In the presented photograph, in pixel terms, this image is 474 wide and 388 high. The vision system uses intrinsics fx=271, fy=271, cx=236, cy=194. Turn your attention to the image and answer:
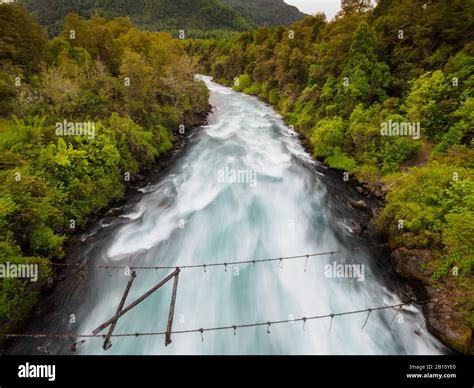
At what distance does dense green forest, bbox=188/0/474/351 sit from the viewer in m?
11.6

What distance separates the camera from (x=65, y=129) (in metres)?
16.2

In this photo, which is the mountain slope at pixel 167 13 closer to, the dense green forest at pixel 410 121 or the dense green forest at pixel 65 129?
the dense green forest at pixel 65 129

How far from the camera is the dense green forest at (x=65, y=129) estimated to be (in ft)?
34.7

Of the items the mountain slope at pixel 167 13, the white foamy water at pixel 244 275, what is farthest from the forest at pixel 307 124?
the mountain slope at pixel 167 13

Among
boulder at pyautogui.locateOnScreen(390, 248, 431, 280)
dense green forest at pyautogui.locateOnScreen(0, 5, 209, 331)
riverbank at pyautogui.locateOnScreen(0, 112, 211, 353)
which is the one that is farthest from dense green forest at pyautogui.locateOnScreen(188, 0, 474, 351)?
dense green forest at pyautogui.locateOnScreen(0, 5, 209, 331)

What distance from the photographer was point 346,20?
91.1 feet

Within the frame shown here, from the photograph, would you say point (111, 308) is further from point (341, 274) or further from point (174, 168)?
point (174, 168)

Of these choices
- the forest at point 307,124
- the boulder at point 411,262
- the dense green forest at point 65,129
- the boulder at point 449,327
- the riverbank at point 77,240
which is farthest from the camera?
the boulder at point 411,262

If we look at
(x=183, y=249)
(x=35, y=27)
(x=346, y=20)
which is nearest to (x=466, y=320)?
(x=183, y=249)

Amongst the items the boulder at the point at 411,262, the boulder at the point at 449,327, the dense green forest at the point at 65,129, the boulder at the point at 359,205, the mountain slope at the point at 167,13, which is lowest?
the boulder at the point at 449,327

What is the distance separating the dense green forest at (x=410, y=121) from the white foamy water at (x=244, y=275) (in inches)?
90.1

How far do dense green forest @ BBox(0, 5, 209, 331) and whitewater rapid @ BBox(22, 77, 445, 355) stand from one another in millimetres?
1982

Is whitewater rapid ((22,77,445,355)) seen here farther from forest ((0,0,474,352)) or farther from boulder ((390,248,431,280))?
forest ((0,0,474,352))

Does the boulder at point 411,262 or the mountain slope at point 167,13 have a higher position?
the mountain slope at point 167,13
